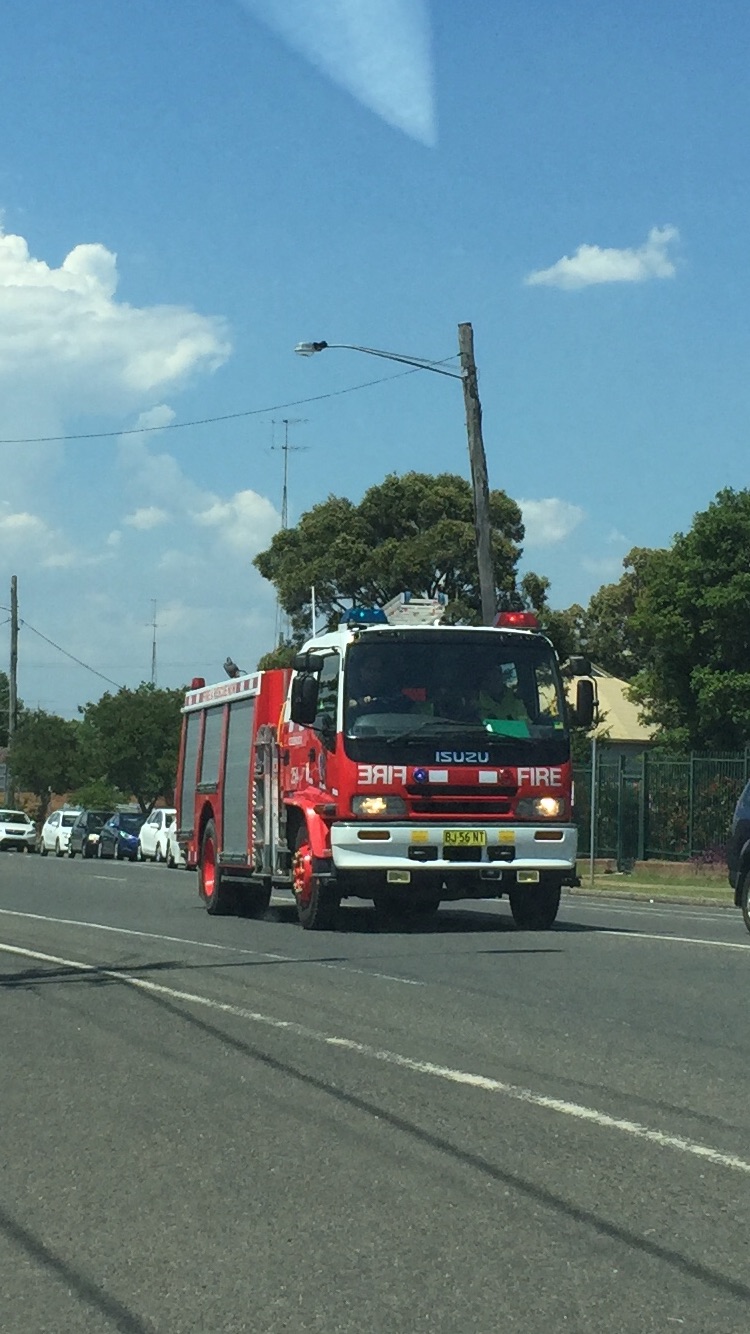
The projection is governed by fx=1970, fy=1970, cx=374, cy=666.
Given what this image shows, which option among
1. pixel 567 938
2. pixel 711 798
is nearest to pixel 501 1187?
pixel 567 938

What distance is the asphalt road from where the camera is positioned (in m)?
5.48

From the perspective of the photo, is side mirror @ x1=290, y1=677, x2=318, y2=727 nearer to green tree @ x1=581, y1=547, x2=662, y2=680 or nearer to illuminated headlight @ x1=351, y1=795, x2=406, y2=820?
illuminated headlight @ x1=351, y1=795, x2=406, y2=820

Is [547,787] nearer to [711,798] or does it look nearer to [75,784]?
[711,798]

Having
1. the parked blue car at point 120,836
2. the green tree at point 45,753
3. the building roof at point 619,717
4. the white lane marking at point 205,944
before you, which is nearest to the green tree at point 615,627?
→ the building roof at point 619,717

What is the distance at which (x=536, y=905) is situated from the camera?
19109 millimetres

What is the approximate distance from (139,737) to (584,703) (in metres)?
59.2

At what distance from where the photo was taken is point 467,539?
6191 centimetres

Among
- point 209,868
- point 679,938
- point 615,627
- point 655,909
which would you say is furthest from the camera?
point 615,627

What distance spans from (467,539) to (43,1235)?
5613 cm

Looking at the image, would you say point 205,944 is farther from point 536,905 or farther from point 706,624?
point 706,624

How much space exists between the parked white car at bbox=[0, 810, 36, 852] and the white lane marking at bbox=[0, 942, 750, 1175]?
2071 inches

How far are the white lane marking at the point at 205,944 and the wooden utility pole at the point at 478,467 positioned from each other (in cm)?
965

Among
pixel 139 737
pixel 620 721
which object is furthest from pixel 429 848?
pixel 139 737

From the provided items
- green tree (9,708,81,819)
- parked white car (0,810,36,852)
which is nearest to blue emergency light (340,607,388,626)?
parked white car (0,810,36,852)
